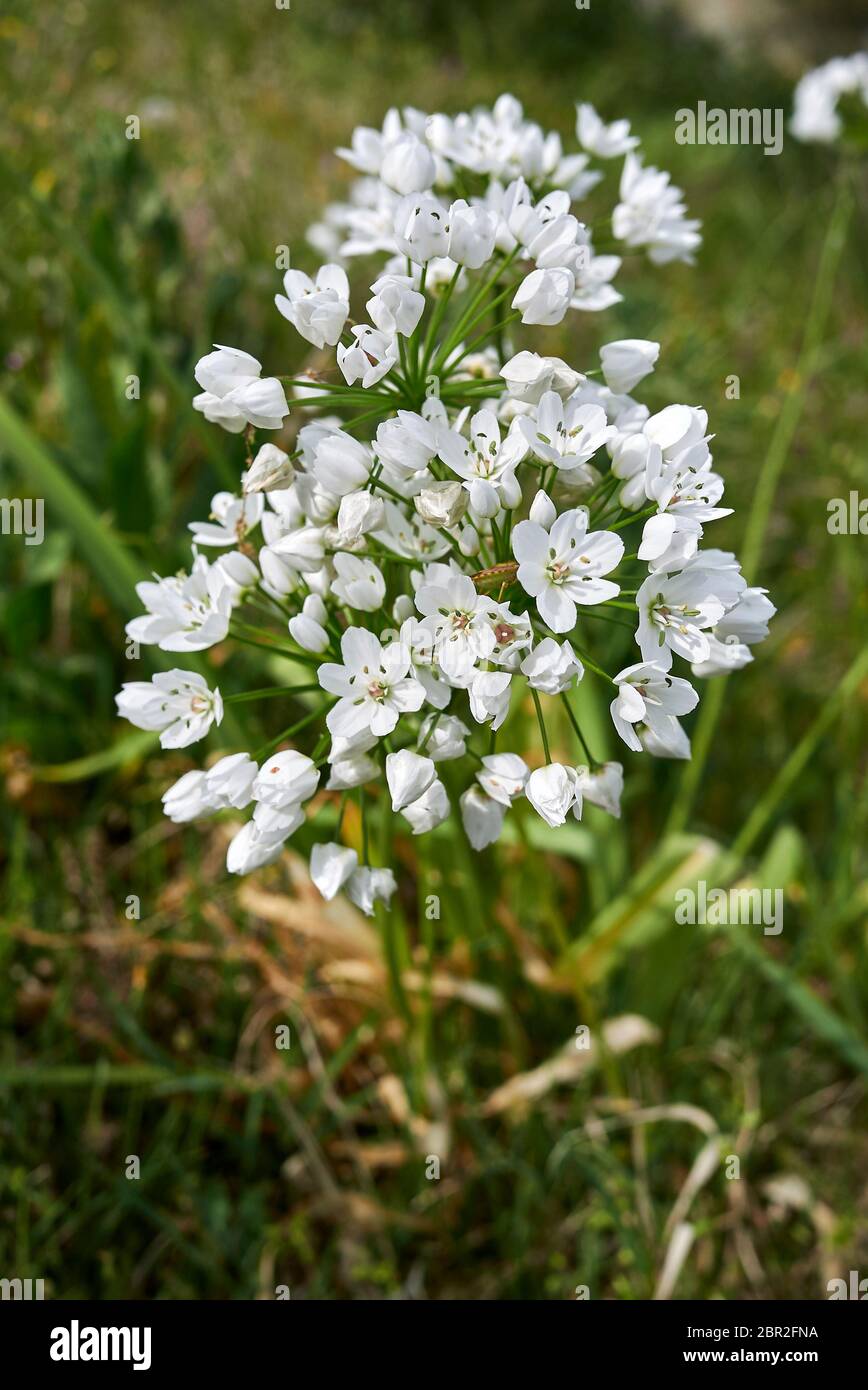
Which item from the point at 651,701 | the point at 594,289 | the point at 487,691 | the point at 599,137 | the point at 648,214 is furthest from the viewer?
the point at 599,137

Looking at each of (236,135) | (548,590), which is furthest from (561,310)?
(236,135)

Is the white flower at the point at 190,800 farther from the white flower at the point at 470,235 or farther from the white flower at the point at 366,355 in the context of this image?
the white flower at the point at 470,235

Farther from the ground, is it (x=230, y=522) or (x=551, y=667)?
(x=230, y=522)

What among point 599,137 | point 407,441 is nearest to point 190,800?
point 407,441

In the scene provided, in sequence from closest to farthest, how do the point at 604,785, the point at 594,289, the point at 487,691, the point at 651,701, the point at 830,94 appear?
the point at 487,691 → the point at 651,701 → the point at 604,785 → the point at 594,289 → the point at 830,94

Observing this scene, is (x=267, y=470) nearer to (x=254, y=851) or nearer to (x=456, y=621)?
(x=456, y=621)
